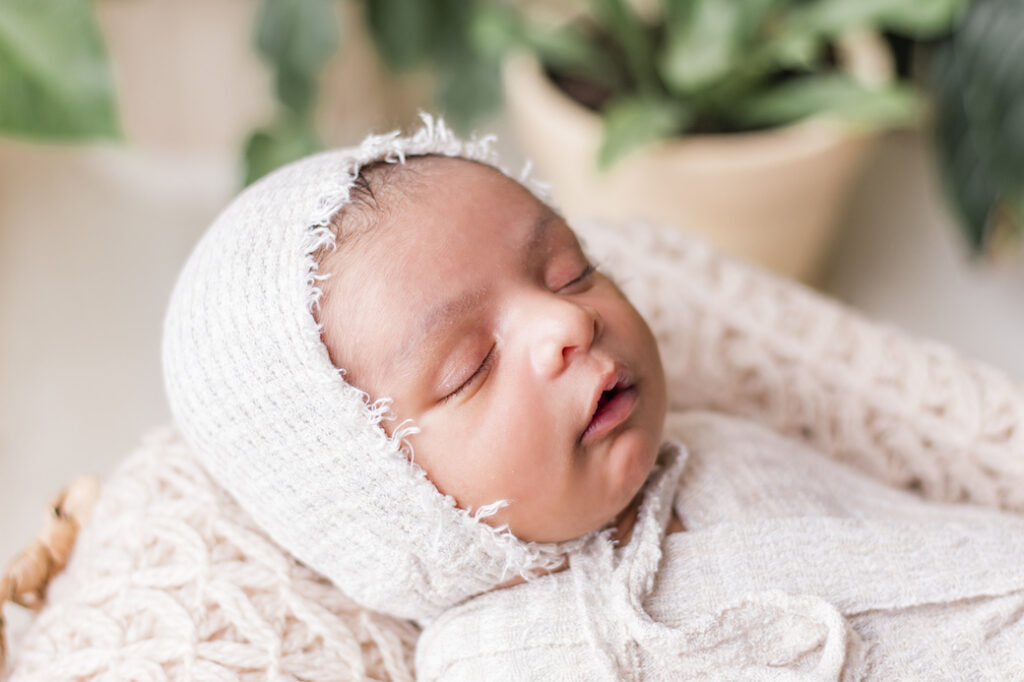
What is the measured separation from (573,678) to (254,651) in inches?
9.8

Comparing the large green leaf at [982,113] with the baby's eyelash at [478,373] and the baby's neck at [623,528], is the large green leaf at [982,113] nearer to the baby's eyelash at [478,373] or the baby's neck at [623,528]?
the baby's neck at [623,528]

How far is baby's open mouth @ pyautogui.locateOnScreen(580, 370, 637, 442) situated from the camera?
2.45 ft

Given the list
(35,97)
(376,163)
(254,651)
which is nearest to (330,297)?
(376,163)

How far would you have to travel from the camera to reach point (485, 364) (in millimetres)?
740

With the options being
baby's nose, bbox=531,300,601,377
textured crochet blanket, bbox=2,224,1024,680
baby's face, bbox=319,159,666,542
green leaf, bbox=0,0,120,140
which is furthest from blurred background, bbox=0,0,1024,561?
baby's nose, bbox=531,300,601,377

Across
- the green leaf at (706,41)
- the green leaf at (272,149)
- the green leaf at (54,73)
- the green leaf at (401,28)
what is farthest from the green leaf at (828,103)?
the green leaf at (54,73)

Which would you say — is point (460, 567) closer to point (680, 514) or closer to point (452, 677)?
point (452, 677)

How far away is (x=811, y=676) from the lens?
729 millimetres

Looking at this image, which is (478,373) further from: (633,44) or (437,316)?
(633,44)

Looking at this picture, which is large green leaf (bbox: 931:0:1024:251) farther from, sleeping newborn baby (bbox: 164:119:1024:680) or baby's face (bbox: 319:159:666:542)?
baby's face (bbox: 319:159:666:542)

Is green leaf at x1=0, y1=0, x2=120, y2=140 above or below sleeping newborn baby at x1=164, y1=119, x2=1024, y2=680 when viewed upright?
above

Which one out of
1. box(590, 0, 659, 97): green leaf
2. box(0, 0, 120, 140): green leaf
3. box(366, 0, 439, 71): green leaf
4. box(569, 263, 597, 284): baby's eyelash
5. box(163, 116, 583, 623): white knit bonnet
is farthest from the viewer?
box(366, 0, 439, 71): green leaf

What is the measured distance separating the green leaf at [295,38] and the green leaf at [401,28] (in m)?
0.18

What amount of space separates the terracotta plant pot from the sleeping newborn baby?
0.55 m
